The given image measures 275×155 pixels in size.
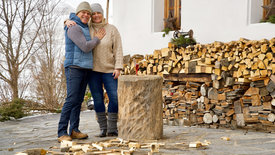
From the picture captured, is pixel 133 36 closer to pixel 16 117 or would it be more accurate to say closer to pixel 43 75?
pixel 16 117

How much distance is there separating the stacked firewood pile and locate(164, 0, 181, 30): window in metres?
0.81

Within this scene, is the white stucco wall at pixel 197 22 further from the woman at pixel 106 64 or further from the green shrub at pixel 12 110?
the green shrub at pixel 12 110

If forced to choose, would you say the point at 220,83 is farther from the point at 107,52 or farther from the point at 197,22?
the point at 107,52

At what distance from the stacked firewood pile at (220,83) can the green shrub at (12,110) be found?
11.0 ft

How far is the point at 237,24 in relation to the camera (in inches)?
193

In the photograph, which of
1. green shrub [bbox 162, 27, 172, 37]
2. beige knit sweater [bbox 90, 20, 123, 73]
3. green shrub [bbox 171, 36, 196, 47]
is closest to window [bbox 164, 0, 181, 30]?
green shrub [bbox 162, 27, 172, 37]

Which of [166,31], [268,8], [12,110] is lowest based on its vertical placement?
[12,110]

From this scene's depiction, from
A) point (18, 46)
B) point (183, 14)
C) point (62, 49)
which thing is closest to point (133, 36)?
point (183, 14)

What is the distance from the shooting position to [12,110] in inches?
279

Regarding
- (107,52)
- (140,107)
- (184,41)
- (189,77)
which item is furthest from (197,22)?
(140,107)

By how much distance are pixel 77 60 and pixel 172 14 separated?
3.31m

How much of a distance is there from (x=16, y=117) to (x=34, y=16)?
3.58m

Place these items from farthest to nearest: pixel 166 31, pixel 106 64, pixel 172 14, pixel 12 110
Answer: pixel 12 110
pixel 172 14
pixel 166 31
pixel 106 64

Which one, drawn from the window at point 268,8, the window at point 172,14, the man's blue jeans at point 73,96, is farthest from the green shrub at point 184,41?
the man's blue jeans at point 73,96
